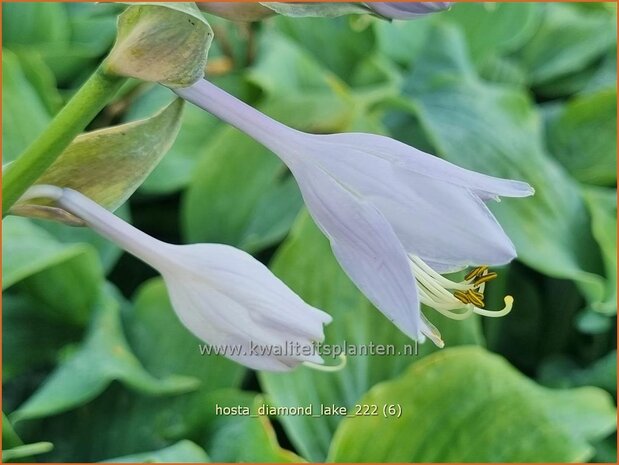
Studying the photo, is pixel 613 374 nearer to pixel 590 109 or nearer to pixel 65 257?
pixel 590 109

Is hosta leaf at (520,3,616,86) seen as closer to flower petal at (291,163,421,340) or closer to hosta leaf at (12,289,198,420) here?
hosta leaf at (12,289,198,420)

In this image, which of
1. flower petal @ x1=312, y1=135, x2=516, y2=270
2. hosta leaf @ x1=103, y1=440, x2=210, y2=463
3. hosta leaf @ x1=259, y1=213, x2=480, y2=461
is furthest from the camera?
hosta leaf @ x1=259, y1=213, x2=480, y2=461

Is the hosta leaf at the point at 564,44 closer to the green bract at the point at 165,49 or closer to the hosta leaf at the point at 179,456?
the hosta leaf at the point at 179,456

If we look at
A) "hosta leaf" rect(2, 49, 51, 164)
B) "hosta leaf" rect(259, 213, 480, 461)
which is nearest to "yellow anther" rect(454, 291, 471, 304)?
"hosta leaf" rect(259, 213, 480, 461)

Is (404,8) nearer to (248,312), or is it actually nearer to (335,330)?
(248,312)

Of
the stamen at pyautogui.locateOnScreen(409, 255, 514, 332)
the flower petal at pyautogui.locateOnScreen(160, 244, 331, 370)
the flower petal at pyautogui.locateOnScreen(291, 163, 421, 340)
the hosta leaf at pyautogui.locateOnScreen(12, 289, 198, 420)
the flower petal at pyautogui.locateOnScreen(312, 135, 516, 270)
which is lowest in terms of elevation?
the hosta leaf at pyautogui.locateOnScreen(12, 289, 198, 420)

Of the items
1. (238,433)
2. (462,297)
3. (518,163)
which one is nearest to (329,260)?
(238,433)
